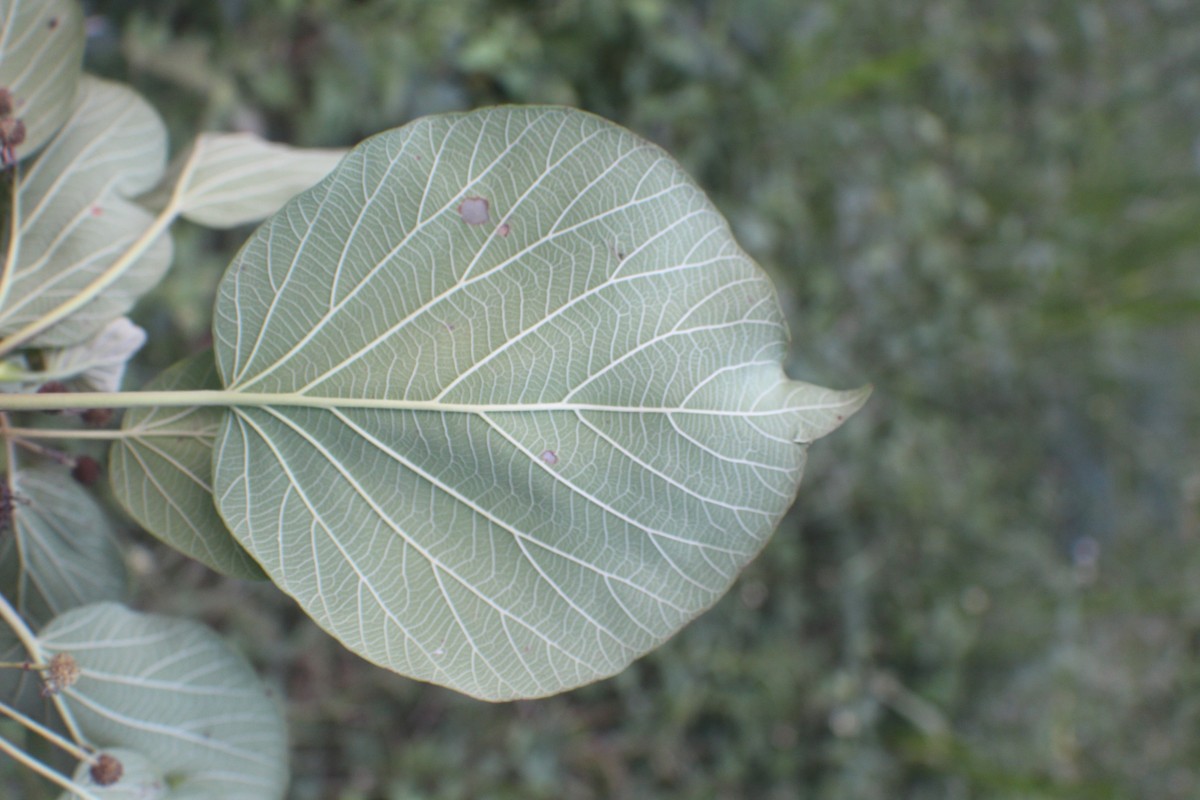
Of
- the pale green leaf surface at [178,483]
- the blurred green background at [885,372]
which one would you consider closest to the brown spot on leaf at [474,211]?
the pale green leaf surface at [178,483]

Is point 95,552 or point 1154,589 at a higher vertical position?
point 95,552

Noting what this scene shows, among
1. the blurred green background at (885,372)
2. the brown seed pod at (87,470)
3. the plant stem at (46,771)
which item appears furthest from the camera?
the blurred green background at (885,372)

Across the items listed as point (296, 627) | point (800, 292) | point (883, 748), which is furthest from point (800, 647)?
point (296, 627)

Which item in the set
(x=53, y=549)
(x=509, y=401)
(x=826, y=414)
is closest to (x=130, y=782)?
(x=53, y=549)

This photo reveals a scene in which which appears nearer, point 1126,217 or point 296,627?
point 296,627

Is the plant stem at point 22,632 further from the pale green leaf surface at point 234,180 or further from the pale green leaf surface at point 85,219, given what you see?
the pale green leaf surface at point 234,180

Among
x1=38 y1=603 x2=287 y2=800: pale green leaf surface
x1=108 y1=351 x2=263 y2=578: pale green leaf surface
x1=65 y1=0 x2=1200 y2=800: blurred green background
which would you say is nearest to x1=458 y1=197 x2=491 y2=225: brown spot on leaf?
x1=108 y1=351 x2=263 y2=578: pale green leaf surface

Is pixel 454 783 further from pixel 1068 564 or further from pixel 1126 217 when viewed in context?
pixel 1126 217
